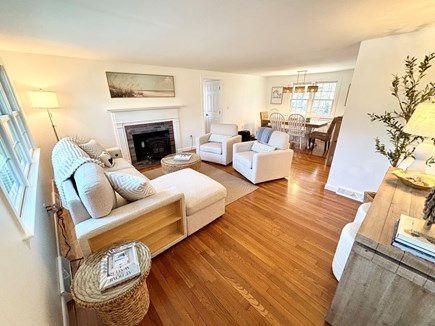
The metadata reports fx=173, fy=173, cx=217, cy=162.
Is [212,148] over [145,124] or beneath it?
beneath

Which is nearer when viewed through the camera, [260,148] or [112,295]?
[112,295]

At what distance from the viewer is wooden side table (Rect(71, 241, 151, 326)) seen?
3.24 feet

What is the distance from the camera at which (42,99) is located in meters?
2.52

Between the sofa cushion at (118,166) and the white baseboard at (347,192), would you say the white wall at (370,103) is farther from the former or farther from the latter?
the sofa cushion at (118,166)

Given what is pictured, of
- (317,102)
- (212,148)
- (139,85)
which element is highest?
(139,85)

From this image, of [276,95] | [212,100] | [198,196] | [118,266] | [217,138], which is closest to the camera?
[118,266]

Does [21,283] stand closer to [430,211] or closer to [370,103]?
[430,211]

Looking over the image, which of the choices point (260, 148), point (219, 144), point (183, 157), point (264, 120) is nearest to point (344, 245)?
point (260, 148)

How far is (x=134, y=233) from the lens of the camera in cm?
152

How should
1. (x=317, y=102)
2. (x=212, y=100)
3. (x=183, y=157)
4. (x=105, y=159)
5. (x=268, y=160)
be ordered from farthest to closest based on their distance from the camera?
1. (x=317, y=102)
2. (x=212, y=100)
3. (x=183, y=157)
4. (x=268, y=160)
5. (x=105, y=159)

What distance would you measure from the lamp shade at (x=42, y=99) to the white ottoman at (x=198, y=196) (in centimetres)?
210

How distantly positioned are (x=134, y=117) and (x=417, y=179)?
4202mm

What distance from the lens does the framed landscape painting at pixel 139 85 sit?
3387mm

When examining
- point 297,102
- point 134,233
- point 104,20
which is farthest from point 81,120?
point 297,102
